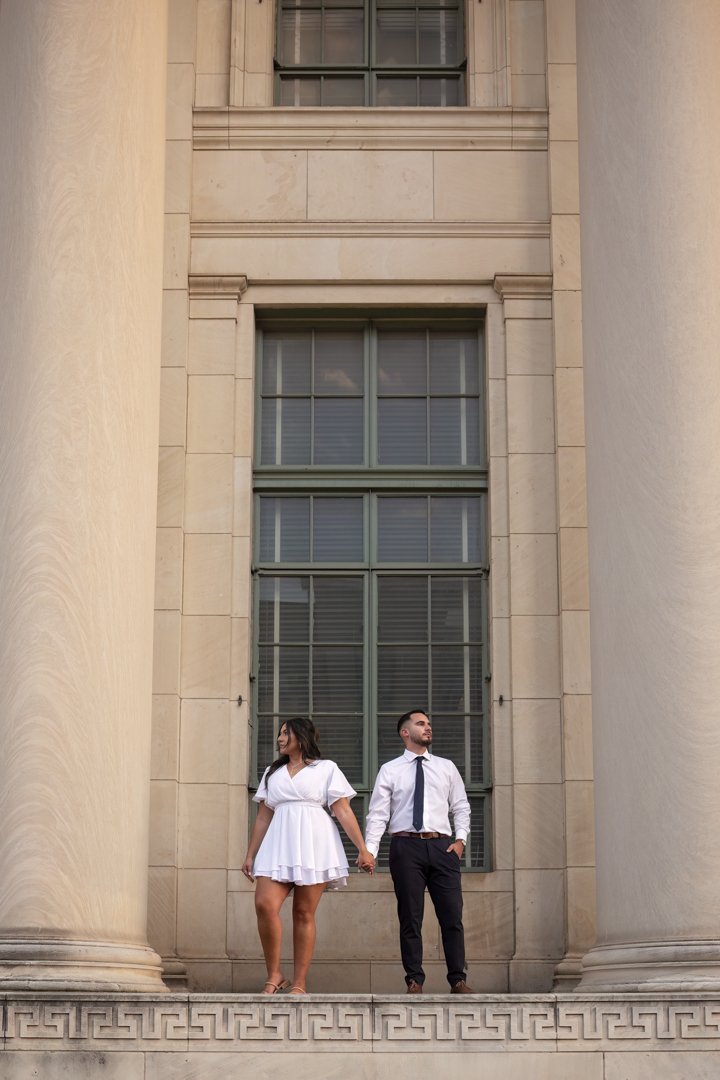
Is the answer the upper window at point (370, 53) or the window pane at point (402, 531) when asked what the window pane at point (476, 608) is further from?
the upper window at point (370, 53)

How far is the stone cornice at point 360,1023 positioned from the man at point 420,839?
1.57m

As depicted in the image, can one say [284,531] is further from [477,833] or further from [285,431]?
[477,833]

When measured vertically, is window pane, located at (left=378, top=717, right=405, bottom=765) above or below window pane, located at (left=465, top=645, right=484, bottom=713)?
below

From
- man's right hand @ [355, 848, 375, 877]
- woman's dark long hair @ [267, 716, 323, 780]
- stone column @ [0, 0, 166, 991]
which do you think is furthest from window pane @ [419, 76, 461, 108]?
man's right hand @ [355, 848, 375, 877]

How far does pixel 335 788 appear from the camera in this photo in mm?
14094

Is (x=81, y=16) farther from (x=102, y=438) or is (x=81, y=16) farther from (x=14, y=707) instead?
(x=14, y=707)

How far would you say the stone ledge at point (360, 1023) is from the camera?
1206 cm

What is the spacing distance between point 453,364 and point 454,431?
2.31 feet

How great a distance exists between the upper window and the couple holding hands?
7.06 metres

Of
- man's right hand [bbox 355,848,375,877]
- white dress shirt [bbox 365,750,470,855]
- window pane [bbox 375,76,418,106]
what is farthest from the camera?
window pane [bbox 375,76,418,106]

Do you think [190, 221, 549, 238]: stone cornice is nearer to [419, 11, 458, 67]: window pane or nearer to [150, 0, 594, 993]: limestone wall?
[150, 0, 594, 993]: limestone wall

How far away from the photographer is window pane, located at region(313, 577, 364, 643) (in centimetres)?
1683

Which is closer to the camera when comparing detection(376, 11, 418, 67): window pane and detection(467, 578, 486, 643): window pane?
detection(467, 578, 486, 643): window pane

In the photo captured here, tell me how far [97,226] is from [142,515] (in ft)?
8.07
